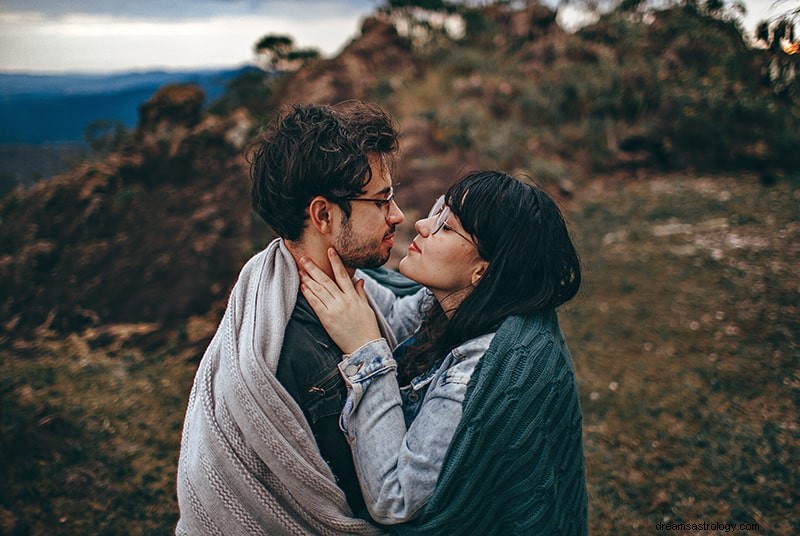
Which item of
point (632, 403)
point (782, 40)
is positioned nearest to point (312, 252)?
point (782, 40)

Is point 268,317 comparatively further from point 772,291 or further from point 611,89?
point 611,89

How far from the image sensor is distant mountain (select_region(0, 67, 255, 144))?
6.89 metres

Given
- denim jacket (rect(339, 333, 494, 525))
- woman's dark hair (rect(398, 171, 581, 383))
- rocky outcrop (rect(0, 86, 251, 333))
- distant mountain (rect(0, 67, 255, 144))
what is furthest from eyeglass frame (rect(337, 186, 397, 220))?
distant mountain (rect(0, 67, 255, 144))

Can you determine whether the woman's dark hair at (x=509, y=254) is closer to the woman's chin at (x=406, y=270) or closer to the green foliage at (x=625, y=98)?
the woman's chin at (x=406, y=270)

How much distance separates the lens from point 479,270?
190 centimetres

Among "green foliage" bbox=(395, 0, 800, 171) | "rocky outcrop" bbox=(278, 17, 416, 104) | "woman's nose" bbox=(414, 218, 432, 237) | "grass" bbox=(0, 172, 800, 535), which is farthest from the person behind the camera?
"rocky outcrop" bbox=(278, 17, 416, 104)

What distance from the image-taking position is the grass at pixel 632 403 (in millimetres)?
3197

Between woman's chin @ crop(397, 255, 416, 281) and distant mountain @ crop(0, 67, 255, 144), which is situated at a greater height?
distant mountain @ crop(0, 67, 255, 144)

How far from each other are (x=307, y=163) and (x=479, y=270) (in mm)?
691

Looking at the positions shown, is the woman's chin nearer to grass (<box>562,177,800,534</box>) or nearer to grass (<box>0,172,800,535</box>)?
grass (<box>562,177,800,534</box>)

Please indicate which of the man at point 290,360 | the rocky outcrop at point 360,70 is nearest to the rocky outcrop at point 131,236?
the rocky outcrop at point 360,70

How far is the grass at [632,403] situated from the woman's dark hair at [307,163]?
184 cm

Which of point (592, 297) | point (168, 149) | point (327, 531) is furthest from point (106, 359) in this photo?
point (592, 297)

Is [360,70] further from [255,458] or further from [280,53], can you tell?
[255,458]
